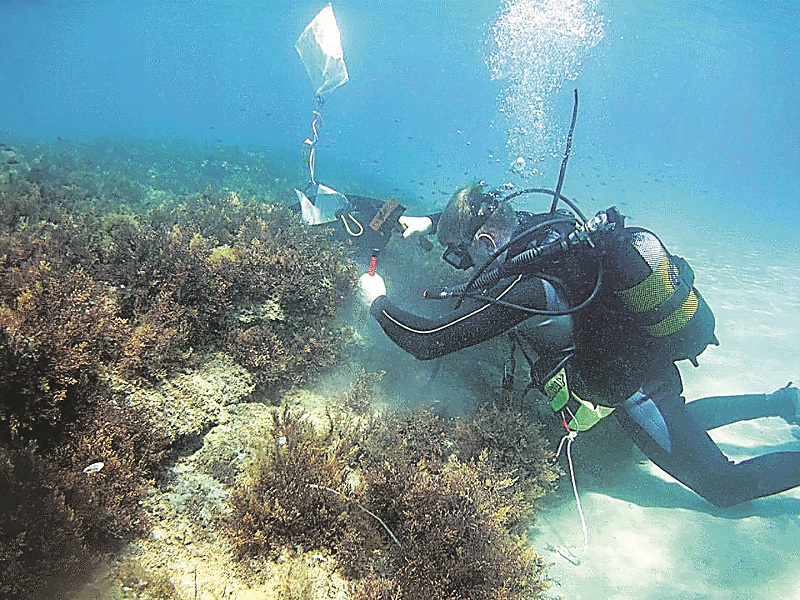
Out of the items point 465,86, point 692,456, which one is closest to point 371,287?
point 692,456

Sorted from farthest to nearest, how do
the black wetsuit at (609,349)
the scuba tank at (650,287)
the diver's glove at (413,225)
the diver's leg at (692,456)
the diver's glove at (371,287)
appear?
1. the diver's glove at (413,225)
2. the diver's glove at (371,287)
3. the diver's leg at (692,456)
4. the black wetsuit at (609,349)
5. the scuba tank at (650,287)

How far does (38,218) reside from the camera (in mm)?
5996

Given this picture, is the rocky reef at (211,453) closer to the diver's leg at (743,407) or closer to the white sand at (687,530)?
the white sand at (687,530)

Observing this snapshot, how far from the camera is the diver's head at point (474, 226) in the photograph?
470cm

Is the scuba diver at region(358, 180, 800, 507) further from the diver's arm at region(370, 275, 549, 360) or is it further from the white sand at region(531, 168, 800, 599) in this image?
the white sand at region(531, 168, 800, 599)

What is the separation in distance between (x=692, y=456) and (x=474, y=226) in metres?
3.42

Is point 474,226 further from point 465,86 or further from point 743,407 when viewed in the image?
point 465,86

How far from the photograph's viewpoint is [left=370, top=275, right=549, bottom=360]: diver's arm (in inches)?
152

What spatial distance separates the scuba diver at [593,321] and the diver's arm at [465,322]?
0.01 meters

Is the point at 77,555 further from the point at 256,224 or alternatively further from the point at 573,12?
the point at 573,12

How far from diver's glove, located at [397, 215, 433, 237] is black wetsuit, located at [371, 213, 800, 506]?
1.25m

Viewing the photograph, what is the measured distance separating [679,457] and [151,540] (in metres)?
4.94

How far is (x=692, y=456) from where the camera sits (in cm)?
448

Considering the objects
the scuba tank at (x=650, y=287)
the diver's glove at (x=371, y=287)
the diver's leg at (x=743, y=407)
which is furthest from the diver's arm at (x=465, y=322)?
the diver's leg at (x=743, y=407)
